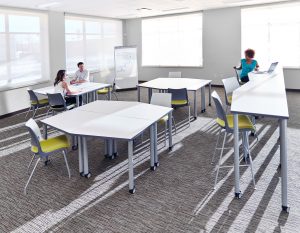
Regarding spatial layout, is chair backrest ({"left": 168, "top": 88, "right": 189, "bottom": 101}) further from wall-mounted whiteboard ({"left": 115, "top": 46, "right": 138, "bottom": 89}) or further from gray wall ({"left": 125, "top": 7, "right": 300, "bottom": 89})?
gray wall ({"left": 125, "top": 7, "right": 300, "bottom": 89})

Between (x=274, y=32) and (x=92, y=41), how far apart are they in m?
5.91

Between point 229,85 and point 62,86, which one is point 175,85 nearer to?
point 229,85

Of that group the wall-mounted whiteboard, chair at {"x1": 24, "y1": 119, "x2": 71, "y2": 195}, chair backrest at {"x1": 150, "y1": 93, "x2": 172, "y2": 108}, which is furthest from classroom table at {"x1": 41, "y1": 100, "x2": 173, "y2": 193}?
the wall-mounted whiteboard

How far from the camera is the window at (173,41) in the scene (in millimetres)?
10758

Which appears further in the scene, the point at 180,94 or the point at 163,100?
the point at 180,94

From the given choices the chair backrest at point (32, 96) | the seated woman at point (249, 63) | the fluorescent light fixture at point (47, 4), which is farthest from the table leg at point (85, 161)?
the fluorescent light fixture at point (47, 4)

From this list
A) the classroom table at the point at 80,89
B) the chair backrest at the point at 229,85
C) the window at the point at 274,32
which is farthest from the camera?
the window at the point at 274,32

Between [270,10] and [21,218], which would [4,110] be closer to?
[21,218]

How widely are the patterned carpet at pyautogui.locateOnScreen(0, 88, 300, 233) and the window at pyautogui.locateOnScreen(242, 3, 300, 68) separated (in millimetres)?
5234

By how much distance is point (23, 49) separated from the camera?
7.67m

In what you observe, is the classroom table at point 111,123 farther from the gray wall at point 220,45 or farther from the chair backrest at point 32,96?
the gray wall at point 220,45

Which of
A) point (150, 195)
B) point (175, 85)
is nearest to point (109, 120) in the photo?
point (150, 195)

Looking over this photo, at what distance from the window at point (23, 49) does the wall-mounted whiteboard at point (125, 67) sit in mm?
2495

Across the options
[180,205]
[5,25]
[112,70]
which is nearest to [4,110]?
[5,25]
